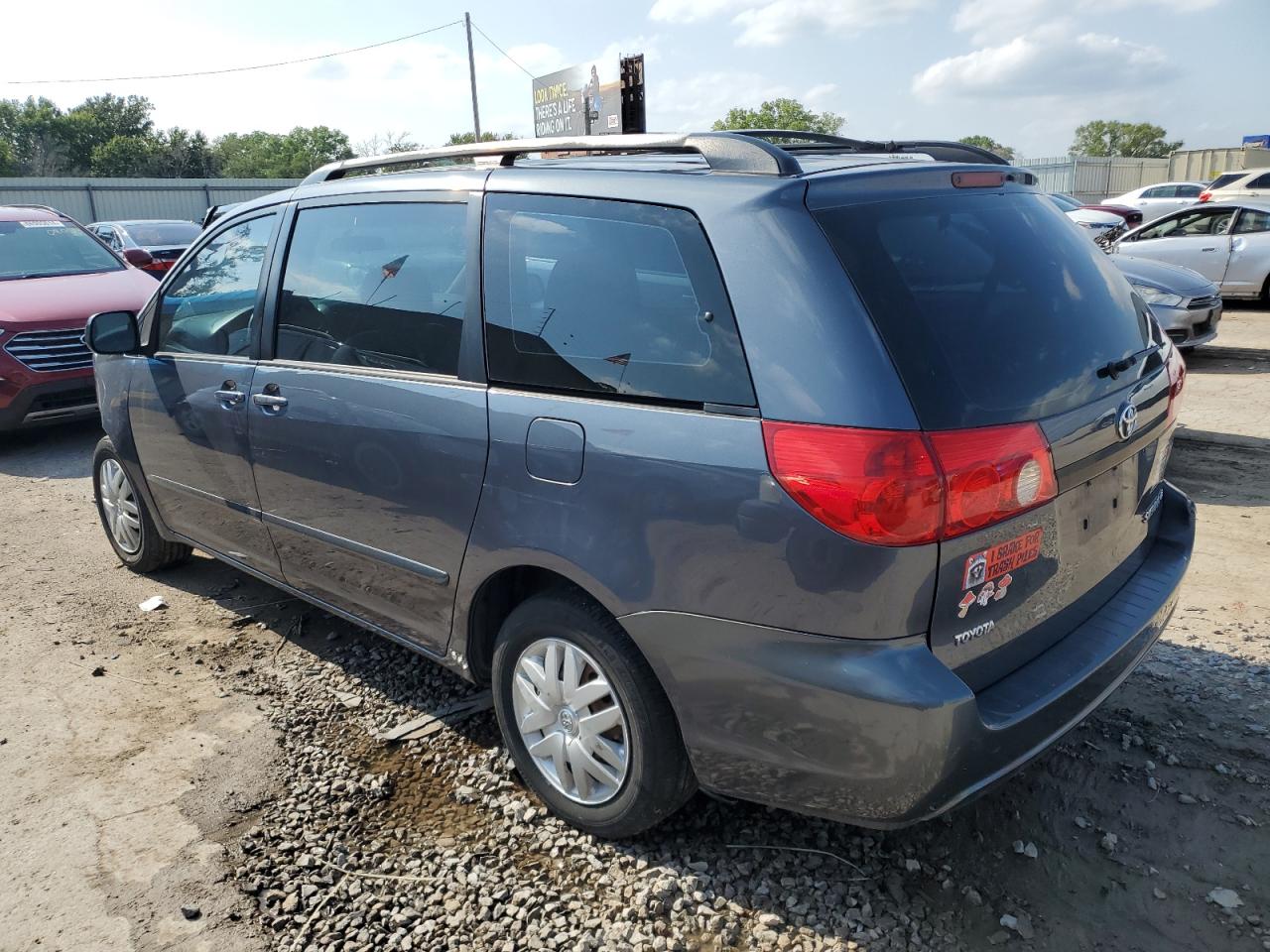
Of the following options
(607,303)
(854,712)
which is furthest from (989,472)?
(607,303)

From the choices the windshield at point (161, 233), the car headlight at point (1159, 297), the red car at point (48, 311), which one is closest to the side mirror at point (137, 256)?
the red car at point (48, 311)

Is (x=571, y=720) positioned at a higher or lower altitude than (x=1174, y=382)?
lower

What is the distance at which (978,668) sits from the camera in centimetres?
230

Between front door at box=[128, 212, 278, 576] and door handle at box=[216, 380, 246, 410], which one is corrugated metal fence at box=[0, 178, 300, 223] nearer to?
front door at box=[128, 212, 278, 576]

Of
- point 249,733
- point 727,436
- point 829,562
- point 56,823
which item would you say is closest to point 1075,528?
point 829,562

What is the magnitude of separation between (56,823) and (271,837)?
75cm

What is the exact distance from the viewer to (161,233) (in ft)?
56.9

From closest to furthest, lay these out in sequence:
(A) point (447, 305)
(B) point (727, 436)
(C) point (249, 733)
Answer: (B) point (727, 436) < (A) point (447, 305) < (C) point (249, 733)

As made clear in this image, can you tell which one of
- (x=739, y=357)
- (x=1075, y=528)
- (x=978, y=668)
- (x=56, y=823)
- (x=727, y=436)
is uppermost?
(x=739, y=357)

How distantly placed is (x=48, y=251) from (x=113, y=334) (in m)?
5.92

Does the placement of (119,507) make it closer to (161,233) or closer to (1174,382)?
(1174,382)

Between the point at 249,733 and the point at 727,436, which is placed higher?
the point at 727,436

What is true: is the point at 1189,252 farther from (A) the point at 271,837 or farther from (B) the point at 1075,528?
(A) the point at 271,837

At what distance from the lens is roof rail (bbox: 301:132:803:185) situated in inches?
96.0
